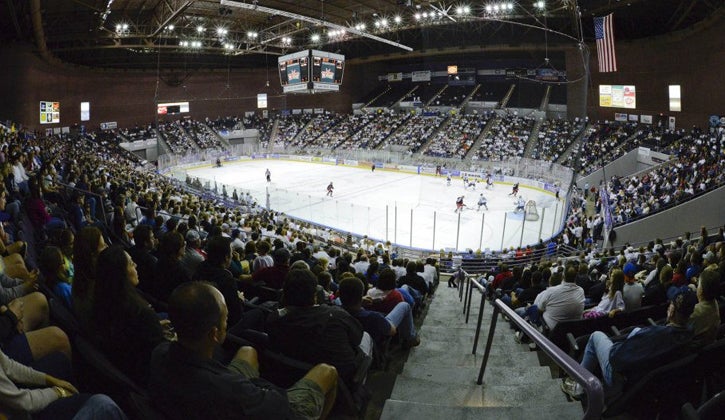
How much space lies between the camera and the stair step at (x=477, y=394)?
12.5 feet

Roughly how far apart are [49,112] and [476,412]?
48906 millimetres

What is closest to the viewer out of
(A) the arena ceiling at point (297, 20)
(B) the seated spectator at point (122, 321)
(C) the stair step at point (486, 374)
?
(B) the seated spectator at point (122, 321)

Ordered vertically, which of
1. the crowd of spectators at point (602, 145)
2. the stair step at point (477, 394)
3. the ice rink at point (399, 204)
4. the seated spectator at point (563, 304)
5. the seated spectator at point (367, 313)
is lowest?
the ice rink at point (399, 204)

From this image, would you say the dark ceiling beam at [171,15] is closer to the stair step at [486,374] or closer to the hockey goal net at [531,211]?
the hockey goal net at [531,211]

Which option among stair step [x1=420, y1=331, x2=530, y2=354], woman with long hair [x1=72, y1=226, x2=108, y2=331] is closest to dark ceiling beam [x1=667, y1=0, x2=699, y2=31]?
stair step [x1=420, y1=331, x2=530, y2=354]

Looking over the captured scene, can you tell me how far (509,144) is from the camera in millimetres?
43688

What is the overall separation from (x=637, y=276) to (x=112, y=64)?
52.1m

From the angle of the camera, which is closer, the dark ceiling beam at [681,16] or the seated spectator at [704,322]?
the seated spectator at [704,322]

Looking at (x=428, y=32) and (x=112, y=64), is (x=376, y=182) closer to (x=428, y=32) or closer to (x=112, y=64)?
(x=428, y=32)

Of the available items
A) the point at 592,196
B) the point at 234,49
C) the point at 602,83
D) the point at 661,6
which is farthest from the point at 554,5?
the point at 234,49

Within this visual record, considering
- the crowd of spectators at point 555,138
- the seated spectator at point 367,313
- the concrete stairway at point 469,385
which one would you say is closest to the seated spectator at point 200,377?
the concrete stairway at point 469,385

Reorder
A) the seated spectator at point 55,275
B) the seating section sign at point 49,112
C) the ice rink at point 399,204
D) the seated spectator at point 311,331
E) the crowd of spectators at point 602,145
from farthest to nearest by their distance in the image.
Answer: the seating section sign at point 49,112 < the crowd of spectators at point 602,145 < the ice rink at point 399,204 < the seated spectator at point 55,275 < the seated spectator at point 311,331

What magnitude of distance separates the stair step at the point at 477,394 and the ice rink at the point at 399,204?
50.7ft

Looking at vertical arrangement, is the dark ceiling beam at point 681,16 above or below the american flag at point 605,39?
above
